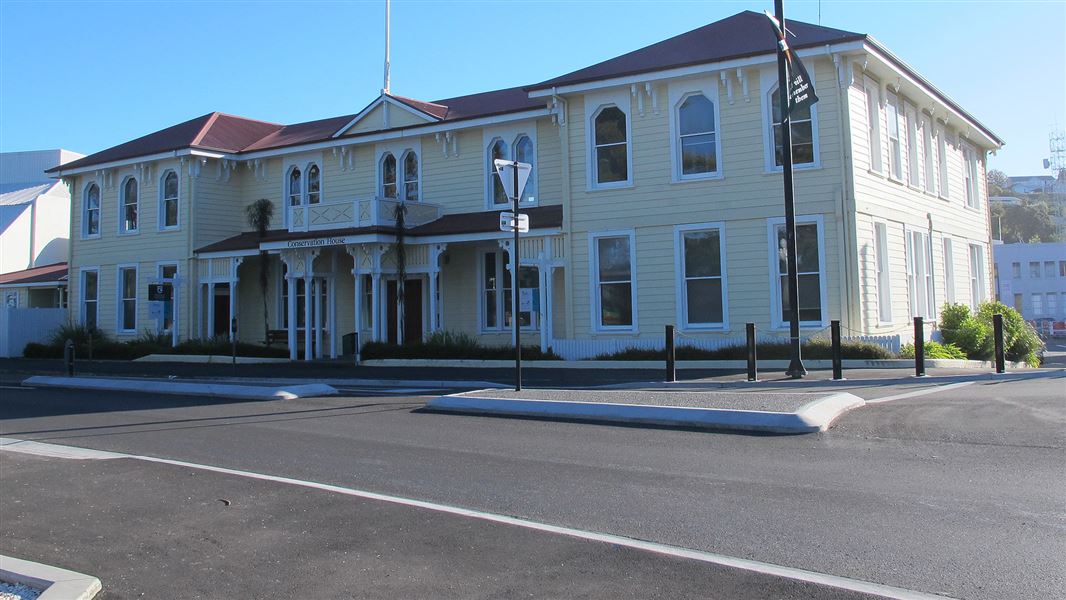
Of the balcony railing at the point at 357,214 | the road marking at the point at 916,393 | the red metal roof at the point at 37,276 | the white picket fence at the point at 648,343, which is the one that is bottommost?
the road marking at the point at 916,393

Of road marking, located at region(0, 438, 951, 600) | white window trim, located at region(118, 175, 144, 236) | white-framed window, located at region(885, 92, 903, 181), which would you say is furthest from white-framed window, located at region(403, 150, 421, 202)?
road marking, located at region(0, 438, 951, 600)

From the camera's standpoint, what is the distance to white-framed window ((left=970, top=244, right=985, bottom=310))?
28094mm

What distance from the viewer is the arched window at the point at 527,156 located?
2430 cm

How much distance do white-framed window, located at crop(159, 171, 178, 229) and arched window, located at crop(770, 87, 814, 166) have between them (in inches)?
851

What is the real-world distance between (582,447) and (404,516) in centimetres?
318

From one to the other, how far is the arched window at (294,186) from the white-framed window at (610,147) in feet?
40.5

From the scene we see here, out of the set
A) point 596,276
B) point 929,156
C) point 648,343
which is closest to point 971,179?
point 929,156

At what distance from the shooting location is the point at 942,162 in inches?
1021

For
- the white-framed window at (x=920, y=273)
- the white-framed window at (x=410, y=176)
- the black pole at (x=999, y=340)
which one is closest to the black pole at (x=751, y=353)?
the black pole at (x=999, y=340)

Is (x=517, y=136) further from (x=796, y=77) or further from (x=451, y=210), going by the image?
(x=796, y=77)

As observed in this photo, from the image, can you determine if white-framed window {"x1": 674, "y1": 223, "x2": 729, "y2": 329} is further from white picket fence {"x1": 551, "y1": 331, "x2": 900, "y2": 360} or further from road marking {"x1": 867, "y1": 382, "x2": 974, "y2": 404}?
road marking {"x1": 867, "y1": 382, "x2": 974, "y2": 404}

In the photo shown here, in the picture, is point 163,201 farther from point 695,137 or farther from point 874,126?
point 874,126

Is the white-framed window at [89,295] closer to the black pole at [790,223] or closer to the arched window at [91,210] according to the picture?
the arched window at [91,210]

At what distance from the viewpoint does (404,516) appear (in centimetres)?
663
